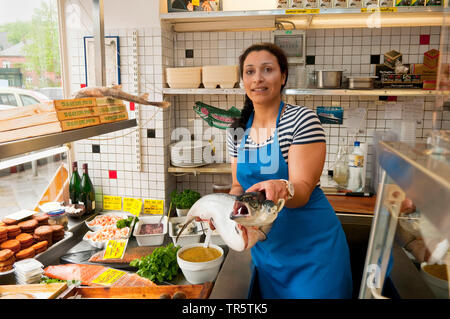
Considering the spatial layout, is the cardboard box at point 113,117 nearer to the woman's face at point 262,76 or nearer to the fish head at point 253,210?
the woman's face at point 262,76

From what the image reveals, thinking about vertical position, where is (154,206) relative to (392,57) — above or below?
below

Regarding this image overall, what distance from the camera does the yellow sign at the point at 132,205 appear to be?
311 cm

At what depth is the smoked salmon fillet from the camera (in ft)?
5.64

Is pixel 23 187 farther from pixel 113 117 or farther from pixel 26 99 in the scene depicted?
pixel 113 117

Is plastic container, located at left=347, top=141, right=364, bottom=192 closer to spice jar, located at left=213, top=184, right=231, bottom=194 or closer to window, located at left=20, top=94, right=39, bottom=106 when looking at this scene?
spice jar, located at left=213, top=184, right=231, bottom=194

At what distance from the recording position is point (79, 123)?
1.25m

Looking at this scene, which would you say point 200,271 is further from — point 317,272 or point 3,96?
point 3,96

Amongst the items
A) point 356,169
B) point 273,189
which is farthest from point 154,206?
point 273,189

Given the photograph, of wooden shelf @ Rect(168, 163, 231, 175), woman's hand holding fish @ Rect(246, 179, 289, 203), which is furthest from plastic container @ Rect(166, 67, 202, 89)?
woman's hand holding fish @ Rect(246, 179, 289, 203)

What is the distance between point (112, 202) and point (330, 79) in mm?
2109

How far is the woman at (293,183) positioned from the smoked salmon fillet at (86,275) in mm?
580
